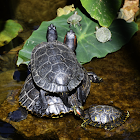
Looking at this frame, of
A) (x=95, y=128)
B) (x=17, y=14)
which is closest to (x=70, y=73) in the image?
(x=95, y=128)

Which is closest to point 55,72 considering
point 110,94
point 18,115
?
point 18,115

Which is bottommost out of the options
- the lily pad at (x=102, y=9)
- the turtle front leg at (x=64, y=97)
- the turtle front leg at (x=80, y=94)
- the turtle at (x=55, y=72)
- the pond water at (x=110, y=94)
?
the pond water at (x=110, y=94)

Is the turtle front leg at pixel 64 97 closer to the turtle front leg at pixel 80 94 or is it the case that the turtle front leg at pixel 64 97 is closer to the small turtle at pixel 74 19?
the turtle front leg at pixel 80 94

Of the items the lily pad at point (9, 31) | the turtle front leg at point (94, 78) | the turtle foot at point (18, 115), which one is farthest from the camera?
the lily pad at point (9, 31)

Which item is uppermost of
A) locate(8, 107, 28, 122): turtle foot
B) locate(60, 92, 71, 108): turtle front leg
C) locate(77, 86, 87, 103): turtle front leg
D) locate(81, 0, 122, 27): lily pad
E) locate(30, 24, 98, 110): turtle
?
locate(81, 0, 122, 27): lily pad

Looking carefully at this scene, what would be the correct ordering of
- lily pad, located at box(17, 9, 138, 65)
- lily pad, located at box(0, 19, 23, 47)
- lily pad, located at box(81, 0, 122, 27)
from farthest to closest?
lily pad, located at box(0, 19, 23, 47) → lily pad, located at box(81, 0, 122, 27) → lily pad, located at box(17, 9, 138, 65)

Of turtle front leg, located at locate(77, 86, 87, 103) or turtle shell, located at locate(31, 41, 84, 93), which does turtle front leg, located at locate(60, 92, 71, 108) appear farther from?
turtle front leg, located at locate(77, 86, 87, 103)

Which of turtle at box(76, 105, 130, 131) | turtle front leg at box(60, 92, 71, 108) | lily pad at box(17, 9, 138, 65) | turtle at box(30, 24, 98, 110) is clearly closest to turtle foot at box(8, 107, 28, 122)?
turtle at box(30, 24, 98, 110)

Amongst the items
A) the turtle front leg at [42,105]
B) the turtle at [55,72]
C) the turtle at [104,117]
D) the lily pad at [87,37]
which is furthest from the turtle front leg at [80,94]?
the lily pad at [87,37]
